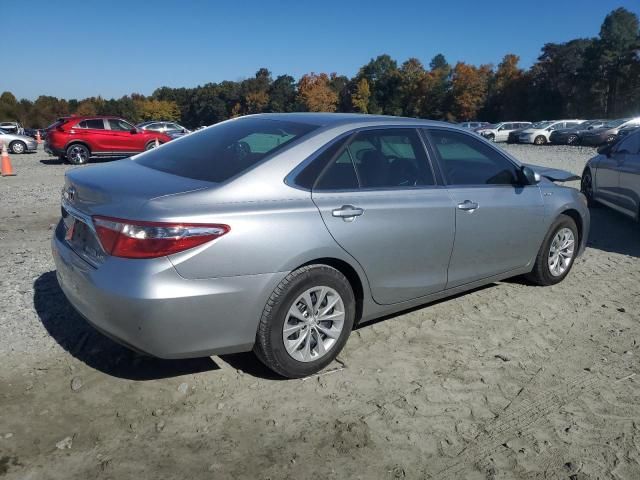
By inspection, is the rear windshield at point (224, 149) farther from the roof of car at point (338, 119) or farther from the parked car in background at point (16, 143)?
the parked car in background at point (16, 143)

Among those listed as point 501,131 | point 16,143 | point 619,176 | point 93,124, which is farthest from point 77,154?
point 501,131

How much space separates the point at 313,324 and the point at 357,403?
551 mm

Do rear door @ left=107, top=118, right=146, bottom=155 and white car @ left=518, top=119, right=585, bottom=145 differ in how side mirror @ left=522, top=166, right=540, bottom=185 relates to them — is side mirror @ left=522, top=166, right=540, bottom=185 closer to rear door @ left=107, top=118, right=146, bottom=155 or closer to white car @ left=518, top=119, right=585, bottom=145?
rear door @ left=107, top=118, right=146, bottom=155

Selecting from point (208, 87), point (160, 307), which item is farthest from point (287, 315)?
point (208, 87)

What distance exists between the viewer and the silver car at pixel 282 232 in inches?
116

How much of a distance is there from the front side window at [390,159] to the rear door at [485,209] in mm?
187

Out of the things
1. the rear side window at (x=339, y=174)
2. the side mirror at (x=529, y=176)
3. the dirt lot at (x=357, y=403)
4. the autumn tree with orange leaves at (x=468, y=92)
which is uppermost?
the autumn tree with orange leaves at (x=468, y=92)

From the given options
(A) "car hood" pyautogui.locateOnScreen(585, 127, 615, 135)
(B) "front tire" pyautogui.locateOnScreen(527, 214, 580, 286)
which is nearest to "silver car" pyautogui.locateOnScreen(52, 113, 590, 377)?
(B) "front tire" pyautogui.locateOnScreen(527, 214, 580, 286)

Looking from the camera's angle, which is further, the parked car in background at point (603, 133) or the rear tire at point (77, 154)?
the parked car in background at point (603, 133)

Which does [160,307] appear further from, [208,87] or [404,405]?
[208,87]

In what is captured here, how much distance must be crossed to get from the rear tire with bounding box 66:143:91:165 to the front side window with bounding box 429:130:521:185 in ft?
55.9

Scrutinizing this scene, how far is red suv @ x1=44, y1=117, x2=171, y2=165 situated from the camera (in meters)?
18.5

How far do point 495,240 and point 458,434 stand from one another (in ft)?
6.58

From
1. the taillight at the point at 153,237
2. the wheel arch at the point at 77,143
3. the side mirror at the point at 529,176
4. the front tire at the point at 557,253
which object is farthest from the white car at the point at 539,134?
the taillight at the point at 153,237
